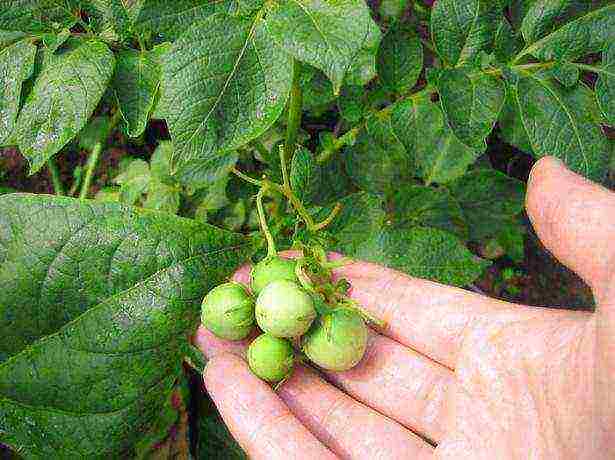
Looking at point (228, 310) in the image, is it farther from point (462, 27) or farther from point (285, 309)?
point (462, 27)

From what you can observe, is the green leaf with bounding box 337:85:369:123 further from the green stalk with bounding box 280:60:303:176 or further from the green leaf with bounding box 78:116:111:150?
the green leaf with bounding box 78:116:111:150

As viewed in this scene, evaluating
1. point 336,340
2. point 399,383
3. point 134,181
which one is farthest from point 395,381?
point 134,181

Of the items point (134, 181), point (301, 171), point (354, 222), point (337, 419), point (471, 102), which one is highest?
point (471, 102)

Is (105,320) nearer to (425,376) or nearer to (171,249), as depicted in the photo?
(171,249)

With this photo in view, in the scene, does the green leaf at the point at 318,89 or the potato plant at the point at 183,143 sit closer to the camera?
the potato plant at the point at 183,143

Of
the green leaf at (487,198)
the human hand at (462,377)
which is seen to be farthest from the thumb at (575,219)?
the green leaf at (487,198)

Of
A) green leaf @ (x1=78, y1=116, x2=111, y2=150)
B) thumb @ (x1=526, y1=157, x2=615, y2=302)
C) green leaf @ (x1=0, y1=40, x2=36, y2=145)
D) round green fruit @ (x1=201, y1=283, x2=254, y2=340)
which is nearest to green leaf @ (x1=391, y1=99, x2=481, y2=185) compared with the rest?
thumb @ (x1=526, y1=157, x2=615, y2=302)

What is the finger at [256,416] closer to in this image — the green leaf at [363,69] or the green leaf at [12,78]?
the green leaf at [12,78]
